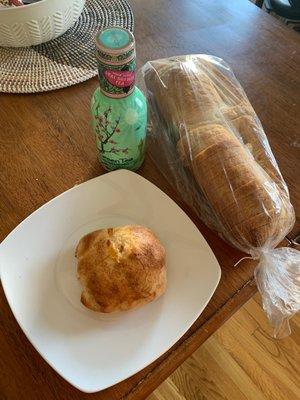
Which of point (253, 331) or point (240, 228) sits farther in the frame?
point (253, 331)

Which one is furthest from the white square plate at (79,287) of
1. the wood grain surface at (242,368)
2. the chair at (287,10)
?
the chair at (287,10)

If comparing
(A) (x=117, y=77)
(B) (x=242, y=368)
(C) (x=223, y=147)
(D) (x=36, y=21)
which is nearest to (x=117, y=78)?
(A) (x=117, y=77)

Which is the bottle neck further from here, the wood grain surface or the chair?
the chair

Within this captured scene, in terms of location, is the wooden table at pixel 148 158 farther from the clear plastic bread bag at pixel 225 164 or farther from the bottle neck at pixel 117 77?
the bottle neck at pixel 117 77

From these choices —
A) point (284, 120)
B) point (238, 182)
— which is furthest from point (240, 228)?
point (284, 120)

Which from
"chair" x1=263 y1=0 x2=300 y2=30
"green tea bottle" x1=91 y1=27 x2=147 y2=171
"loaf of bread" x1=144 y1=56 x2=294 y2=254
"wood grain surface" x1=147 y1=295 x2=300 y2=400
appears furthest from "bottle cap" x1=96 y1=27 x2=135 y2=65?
"chair" x1=263 y1=0 x2=300 y2=30

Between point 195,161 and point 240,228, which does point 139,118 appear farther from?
point 240,228

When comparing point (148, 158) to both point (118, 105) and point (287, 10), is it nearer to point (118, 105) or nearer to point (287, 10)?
point (118, 105)
